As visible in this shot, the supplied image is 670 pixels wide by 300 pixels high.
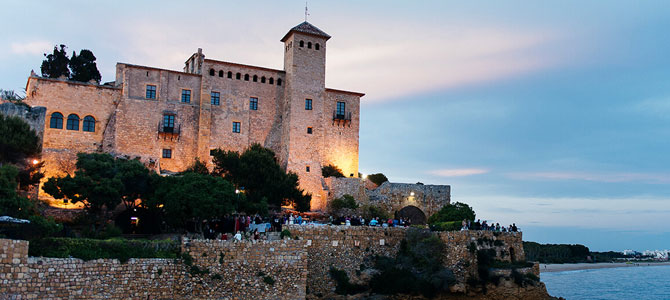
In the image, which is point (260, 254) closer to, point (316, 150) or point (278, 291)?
point (278, 291)

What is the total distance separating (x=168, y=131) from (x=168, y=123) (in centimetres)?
67

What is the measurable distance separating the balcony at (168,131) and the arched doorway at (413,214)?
56.7 feet

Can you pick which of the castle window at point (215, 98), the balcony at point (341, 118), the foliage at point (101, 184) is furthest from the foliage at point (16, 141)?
the balcony at point (341, 118)

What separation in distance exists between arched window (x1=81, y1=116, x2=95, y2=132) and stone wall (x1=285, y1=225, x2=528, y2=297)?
2102 cm

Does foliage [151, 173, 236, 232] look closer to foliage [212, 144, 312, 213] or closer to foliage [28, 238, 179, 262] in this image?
foliage [28, 238, 179, 262]

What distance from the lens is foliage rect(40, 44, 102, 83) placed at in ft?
153

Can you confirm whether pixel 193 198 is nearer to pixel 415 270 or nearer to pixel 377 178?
pixel 415 270

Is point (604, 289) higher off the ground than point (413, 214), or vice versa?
point (413, 214)

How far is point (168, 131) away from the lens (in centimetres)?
4262

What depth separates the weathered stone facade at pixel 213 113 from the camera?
132 ft

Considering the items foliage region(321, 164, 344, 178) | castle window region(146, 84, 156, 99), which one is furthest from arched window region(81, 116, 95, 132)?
foliage region(321, 164, 344, 178)

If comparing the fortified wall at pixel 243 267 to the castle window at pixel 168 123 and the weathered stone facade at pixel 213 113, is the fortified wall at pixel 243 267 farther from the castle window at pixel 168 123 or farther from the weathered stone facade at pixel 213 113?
the castle window at pixel 168 123

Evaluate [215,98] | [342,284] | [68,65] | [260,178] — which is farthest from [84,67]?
[342,284]

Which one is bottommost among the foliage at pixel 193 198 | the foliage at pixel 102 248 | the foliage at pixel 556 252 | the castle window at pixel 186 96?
the foliage at pixel 556 252
